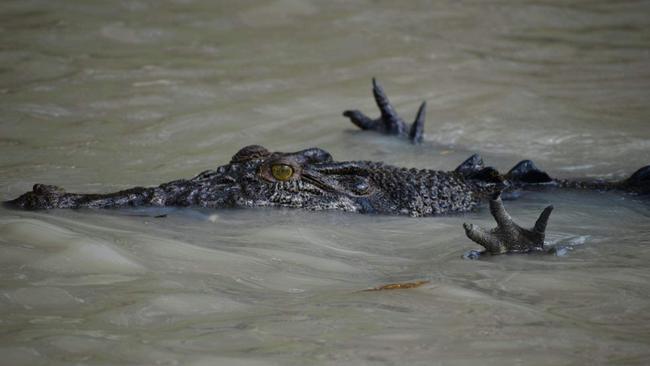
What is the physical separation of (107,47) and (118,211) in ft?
21.0

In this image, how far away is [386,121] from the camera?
29.9ft

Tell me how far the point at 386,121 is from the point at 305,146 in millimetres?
840

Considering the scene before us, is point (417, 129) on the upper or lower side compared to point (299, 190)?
upper

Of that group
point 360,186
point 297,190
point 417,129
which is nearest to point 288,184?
point 297,190

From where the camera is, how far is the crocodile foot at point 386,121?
8852 mm

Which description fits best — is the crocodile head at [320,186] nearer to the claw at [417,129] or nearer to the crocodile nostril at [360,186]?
the crocodile nostril at [360,186]

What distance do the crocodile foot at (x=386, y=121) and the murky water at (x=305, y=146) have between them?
15 cm

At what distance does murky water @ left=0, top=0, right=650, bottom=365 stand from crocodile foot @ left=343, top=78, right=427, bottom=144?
15cm

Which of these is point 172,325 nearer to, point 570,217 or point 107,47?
point 570,217

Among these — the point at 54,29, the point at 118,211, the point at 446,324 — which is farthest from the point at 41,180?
the point at 54,29

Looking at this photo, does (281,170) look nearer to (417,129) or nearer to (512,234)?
(512,234)

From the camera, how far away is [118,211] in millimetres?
5891

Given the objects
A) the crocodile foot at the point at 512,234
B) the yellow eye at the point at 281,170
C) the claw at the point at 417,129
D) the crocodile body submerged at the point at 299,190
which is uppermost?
the claw at the point at 417,129

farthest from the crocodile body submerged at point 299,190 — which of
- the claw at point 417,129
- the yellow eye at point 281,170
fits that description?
the claw at point 417,129
